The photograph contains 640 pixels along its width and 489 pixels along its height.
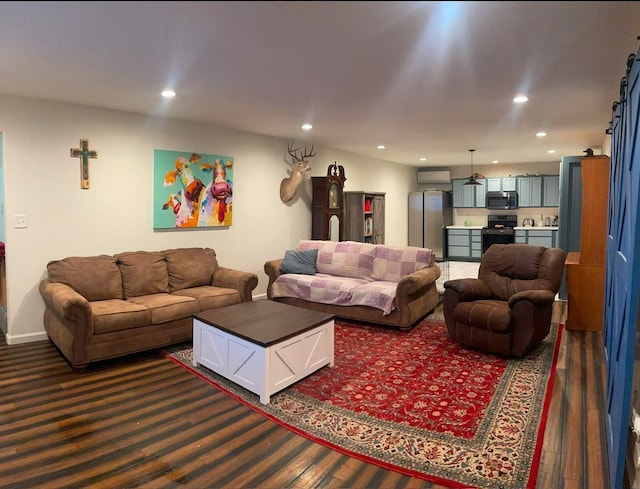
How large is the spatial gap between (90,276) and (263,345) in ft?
6.91

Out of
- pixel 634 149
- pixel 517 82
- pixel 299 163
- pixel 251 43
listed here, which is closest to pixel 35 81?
pixel 251 43

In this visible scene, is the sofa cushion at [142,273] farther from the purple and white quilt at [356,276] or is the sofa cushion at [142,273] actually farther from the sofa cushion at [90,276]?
the purple and white quilt at [356,276]

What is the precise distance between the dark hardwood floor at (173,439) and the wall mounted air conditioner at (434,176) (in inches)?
282

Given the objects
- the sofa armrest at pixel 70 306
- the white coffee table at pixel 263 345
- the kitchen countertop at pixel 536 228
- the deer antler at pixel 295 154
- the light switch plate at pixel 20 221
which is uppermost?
the deer antler at pixel 295 154

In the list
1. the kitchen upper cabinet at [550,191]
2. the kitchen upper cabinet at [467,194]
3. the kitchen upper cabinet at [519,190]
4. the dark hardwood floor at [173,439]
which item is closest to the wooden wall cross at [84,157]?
the dark hardwood floor at [173,439]

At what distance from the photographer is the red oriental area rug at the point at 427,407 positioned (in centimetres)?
219

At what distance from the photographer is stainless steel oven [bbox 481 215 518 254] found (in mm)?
9125

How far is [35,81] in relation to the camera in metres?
3.30

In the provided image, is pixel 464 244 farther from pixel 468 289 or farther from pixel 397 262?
pixel 468 289

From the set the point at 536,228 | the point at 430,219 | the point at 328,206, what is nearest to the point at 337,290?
the point at 328,206

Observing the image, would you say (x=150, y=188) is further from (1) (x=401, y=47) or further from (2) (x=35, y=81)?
(1) (x=401, y=47)

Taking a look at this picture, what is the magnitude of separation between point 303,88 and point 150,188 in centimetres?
226

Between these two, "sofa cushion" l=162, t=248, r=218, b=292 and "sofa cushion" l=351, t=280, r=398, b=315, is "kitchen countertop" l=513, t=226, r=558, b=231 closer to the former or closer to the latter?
"sofa cushion" l=351, t=280, r=398, b=315

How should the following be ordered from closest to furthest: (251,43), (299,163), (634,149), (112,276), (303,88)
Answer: (634,149)
(251,43)
(303,88)
(112,276)
(299,163)
